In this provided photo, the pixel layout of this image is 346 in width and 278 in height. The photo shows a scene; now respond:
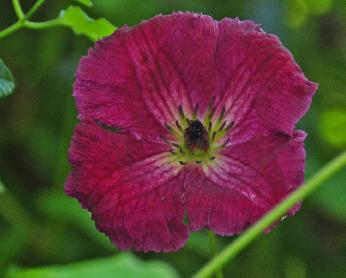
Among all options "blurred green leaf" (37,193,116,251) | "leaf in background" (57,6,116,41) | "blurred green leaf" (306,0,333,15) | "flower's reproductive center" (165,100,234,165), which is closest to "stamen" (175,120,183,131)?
"flower's reproductive center" (165,100,234,165)

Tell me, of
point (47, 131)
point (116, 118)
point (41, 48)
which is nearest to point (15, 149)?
point (47, 131)

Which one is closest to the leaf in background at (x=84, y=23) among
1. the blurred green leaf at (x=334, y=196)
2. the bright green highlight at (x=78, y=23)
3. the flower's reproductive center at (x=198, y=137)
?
the bright green highlight at (x=78, y=23)

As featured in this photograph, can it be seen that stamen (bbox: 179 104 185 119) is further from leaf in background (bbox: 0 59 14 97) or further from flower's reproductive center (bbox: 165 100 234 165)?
leaf in background (bbox: 0 59 14 97)

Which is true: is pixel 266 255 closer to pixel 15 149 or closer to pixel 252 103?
pixel 15 149

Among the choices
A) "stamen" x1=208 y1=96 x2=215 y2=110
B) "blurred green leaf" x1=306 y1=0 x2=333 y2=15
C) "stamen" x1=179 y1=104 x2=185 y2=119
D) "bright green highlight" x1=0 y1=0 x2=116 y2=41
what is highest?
"bright green highlight" x1=0 y1=0 x2=116 y2=41

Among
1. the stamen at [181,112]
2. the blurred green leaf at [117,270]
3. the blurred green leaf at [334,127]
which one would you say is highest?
the stamen at [181,112]

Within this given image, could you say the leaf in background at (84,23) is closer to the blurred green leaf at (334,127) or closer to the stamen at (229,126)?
the stamen at (229,126)
